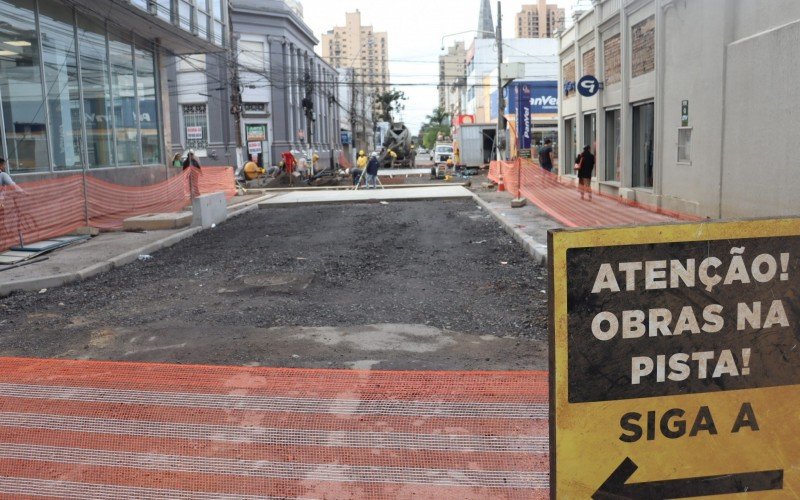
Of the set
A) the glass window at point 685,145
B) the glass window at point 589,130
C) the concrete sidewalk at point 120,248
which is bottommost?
the concrete sidewalk at point 120,248

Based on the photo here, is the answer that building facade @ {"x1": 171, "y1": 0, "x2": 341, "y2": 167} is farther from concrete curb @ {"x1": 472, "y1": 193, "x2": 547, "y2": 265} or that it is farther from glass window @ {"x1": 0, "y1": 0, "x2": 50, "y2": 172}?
concrete curb @ {"x1": 472, "y1": 193, "x2": 547, "y2": 265}

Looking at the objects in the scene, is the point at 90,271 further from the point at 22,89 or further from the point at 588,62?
the point at 588,62

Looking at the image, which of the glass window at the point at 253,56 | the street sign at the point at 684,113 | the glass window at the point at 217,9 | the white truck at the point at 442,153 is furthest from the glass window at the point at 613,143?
the glass window at the point at 253,56

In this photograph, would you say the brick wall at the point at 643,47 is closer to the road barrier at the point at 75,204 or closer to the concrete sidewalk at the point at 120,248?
the concrete sidewalk at the point at 120,248

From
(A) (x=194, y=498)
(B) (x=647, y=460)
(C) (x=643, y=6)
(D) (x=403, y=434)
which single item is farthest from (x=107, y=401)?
(C) (x=643, y=6)

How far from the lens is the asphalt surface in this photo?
6.31 m

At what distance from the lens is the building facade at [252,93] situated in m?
48.1

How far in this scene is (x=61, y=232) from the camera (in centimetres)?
1399

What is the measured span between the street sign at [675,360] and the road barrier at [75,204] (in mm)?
12174

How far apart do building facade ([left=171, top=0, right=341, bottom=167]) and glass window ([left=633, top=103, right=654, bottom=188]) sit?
29.8 m

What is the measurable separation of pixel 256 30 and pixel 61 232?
4040 centimetres

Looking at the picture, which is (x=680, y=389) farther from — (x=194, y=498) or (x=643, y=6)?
(x=643, y=6)

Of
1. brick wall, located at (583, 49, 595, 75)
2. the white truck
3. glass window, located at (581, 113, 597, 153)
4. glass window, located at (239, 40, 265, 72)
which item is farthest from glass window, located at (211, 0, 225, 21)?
the white truck

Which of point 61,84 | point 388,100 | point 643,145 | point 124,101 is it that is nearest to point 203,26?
point 124,101
